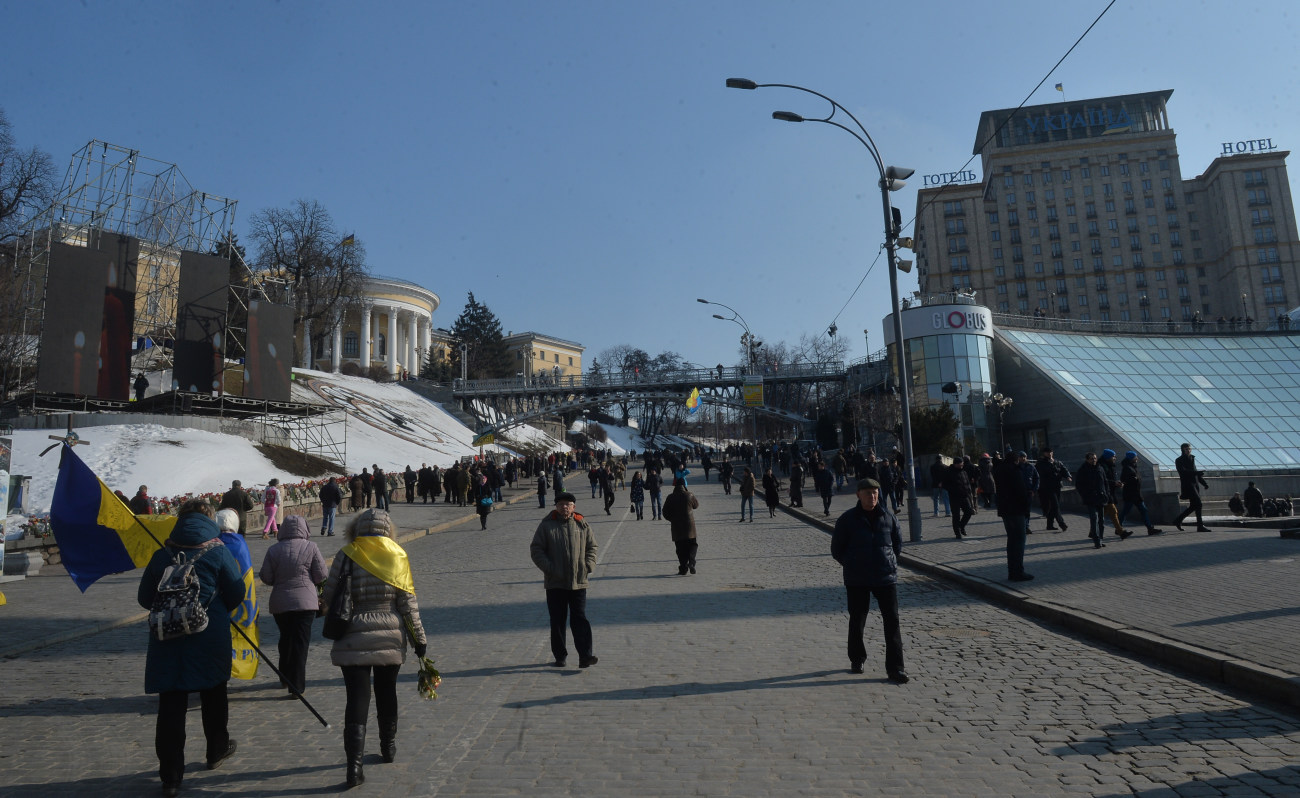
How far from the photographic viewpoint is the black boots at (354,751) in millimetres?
4539

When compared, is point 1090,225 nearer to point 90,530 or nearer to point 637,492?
point 637,492

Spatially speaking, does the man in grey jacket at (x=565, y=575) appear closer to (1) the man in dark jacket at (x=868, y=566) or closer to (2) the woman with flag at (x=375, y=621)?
(1) the man in dark jacket at (x=868, y=566)

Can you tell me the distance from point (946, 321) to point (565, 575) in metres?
44.6

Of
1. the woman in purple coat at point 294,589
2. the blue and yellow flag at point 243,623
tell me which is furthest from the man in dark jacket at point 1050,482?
the blue and yellow flag at point 243,623

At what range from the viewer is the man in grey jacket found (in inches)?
292

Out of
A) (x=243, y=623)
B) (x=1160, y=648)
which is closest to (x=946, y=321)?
(x=1160, y=648)

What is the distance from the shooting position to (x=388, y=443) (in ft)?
169

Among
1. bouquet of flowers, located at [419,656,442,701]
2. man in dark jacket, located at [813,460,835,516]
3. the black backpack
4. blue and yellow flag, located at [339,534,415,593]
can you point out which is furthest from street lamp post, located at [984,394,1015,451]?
the black backpack

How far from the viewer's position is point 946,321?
48000 mm

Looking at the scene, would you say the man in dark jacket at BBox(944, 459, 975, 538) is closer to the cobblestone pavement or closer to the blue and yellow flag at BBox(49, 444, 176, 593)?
the cobblestone pavement

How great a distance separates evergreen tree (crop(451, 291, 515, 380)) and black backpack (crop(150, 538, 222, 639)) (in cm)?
9851

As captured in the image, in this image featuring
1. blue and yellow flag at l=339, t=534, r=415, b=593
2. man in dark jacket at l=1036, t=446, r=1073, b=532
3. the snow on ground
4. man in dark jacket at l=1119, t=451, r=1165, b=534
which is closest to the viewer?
blue and yellow flag at l=339, t=534, r=415, b=593

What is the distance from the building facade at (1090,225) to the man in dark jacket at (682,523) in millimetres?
99532

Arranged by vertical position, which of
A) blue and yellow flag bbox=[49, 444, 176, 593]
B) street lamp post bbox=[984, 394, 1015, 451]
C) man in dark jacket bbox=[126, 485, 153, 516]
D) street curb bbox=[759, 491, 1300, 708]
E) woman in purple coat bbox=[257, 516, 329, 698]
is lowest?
street curb bbox=[759, 491, 1300, 708]
